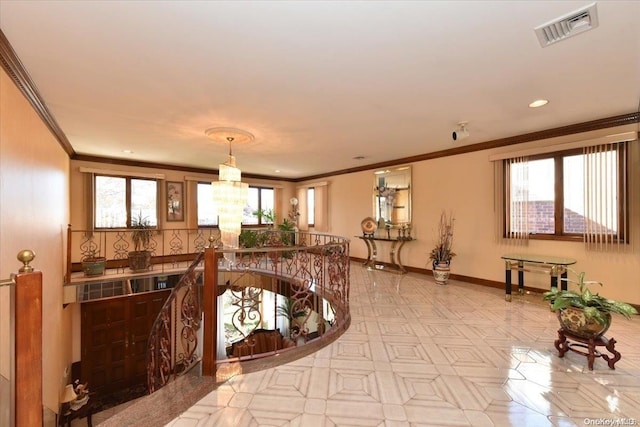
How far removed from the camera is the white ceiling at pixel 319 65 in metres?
1.89

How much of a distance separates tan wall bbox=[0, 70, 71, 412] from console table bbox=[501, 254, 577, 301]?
229 inches

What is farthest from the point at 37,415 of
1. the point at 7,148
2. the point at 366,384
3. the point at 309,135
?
the point at 309,135

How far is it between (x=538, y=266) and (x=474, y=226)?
52.4 inches

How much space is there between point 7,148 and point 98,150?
4.01 m

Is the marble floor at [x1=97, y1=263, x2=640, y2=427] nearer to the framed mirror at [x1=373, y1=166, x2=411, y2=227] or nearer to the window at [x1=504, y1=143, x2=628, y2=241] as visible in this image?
the window at [x1=504, y1=143, x2=628, y2=241]

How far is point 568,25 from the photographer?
2018mm

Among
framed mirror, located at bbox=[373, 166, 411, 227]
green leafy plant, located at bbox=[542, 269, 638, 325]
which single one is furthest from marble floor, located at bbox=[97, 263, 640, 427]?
framed mirror, located at bbox=[373, 166, 411, 227]

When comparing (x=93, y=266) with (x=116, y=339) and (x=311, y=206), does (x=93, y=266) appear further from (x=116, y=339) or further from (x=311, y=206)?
(x=311, y=206)

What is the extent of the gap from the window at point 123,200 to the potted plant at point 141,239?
11cm

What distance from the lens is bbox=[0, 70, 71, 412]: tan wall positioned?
92.7 inches

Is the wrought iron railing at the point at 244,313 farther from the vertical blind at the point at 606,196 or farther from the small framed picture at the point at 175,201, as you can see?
the vertical blind at the point at 606,196

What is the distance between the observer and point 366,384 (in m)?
2.26

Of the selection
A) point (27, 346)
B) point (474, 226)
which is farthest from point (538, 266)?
point (27, 346)

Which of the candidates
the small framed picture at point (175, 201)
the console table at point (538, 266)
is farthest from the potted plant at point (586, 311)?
the small framed picture at point (175, 201)
